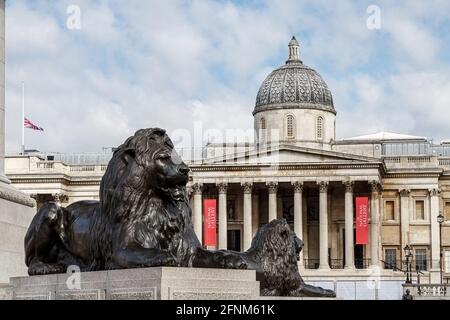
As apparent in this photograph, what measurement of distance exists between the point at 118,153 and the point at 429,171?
83.2 m

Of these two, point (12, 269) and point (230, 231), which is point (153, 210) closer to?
point (12, 269)

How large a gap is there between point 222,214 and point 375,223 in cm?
1091

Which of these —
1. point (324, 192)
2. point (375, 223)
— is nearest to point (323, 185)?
point (324, 192)

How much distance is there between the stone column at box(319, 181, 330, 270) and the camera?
93312 millimetres

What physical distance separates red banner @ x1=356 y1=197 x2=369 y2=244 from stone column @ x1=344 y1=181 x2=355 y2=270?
348 cm

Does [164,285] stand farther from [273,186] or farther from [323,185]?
[273,186]

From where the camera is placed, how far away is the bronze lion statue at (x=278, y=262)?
16.3m

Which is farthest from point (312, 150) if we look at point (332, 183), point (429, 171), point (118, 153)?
point (118, 153)

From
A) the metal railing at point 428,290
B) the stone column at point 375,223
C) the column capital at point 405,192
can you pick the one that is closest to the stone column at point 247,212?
the stone column at point 375,223

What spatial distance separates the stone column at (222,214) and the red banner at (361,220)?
34.7ft

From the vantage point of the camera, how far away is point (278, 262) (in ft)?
54.2

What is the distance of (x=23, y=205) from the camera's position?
851 inches

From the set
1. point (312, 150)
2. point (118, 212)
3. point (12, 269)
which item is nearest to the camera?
point (118, 212)

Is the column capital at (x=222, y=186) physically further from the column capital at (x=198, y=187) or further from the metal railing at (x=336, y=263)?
the metal railing at (x=336, y=263)
